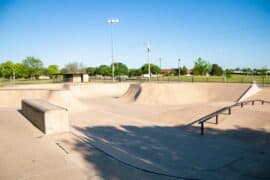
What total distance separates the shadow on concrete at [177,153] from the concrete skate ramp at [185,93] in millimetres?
10565

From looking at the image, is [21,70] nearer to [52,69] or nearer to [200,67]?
[52,69]

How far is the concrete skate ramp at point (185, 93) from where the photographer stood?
829 inches

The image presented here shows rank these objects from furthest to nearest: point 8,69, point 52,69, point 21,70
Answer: point 52,69 < point 8,69 < point 21,70

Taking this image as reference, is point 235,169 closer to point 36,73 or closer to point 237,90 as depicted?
point 237,90

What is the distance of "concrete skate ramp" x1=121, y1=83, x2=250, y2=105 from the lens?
21069 millimetres

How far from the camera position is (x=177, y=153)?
23.9 feet

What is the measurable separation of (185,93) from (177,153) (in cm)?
1599

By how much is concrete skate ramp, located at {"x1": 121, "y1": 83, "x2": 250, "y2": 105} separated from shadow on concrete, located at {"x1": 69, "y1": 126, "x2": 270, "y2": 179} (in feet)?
34.7

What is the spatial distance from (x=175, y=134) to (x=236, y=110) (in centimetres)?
422

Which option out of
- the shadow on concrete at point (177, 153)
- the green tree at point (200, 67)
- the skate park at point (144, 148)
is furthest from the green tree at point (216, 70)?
the shadow on concrete at point (177, 153)

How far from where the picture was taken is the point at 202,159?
6.75 metres

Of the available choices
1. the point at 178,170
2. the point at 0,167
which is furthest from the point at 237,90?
the point at 0,167

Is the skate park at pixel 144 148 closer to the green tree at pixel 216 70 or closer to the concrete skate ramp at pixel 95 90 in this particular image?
the concrete skate ramp at pixel 95 90

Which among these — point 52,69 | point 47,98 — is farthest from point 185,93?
point 52,69
